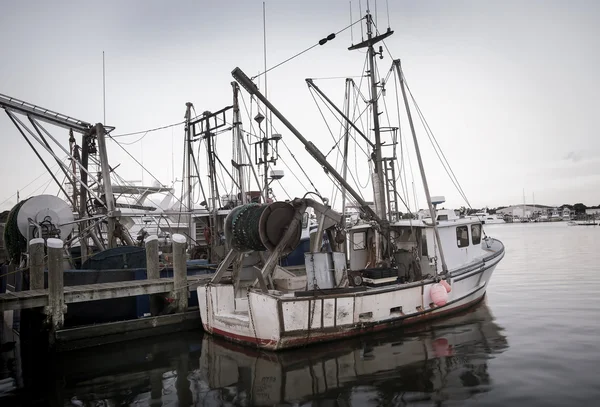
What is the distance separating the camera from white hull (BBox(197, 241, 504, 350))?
8820 mm

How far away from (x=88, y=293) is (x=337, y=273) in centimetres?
604

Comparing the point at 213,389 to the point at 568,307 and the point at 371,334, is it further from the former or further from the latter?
the point at 568,307

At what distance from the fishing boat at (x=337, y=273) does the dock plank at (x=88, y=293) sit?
1.33m

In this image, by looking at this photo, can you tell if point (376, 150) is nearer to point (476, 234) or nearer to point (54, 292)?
point (476, 234)

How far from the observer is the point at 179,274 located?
11609 millimetres

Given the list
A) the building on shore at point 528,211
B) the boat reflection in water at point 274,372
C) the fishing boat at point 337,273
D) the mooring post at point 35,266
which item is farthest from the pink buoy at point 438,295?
the building on shore at point 528,211

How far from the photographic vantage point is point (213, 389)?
744cm

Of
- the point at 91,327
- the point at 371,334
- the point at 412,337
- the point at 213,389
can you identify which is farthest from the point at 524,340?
the point at 91,327

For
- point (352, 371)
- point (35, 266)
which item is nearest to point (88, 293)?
point (35, 266)

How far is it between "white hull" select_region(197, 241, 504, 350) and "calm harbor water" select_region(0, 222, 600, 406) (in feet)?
1.07

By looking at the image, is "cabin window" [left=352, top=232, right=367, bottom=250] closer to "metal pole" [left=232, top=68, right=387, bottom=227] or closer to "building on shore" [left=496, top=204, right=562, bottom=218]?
"metal pole" [left=232, top=68, right=387, bottom=227]

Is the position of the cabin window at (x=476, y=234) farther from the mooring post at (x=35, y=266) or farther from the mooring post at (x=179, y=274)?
the mooring post at (x=35, y=266)

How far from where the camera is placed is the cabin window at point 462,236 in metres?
13.4

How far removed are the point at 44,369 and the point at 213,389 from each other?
13.3 ft
